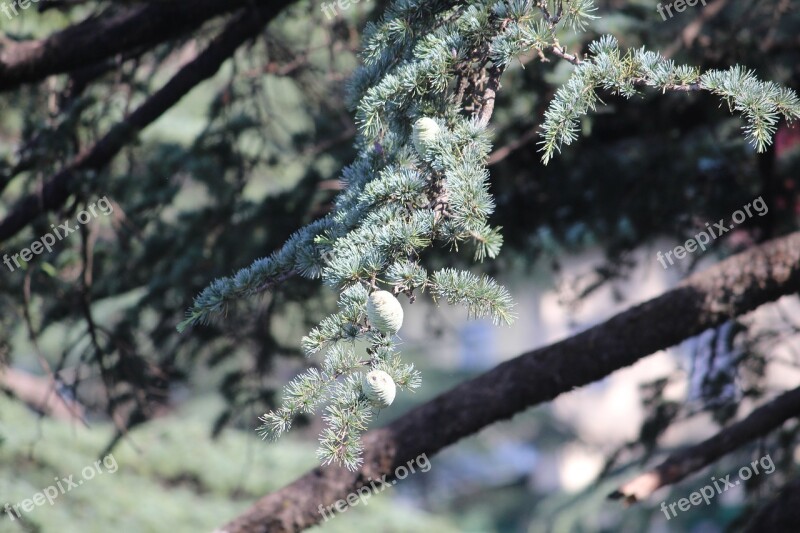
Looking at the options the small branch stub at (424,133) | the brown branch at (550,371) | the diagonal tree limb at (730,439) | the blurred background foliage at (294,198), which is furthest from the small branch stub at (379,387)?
the blurred background foliage at (294,198)

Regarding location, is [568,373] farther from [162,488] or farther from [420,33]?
[162,488]

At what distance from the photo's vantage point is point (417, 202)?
5.36 feet

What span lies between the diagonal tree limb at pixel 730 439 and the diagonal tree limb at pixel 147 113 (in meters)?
2.08

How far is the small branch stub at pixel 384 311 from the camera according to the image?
4.84ft

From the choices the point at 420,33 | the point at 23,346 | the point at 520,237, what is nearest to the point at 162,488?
the point at 23,346

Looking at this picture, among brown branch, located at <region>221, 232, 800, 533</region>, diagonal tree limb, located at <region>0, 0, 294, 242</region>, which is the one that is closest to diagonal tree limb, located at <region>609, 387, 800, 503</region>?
brown branch, located at <region>221, 232, 800, 533</region>

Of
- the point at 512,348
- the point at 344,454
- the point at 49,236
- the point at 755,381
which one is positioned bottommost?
the point at 344,454

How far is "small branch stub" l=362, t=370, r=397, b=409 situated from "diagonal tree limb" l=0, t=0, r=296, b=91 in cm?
179

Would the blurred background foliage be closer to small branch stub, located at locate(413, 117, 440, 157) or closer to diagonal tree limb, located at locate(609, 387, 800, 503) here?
diagonal tree limb, located at locate(609, 387, 800, 503)

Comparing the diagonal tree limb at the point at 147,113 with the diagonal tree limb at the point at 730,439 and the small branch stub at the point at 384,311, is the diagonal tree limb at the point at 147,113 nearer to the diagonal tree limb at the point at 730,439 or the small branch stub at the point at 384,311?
the small branch stub at the point at 384,311

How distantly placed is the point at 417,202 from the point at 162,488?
5366 mm

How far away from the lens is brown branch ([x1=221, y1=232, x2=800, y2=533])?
9.44ft

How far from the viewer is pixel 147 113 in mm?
3305

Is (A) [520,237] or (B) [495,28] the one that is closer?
(B) [495,28]
